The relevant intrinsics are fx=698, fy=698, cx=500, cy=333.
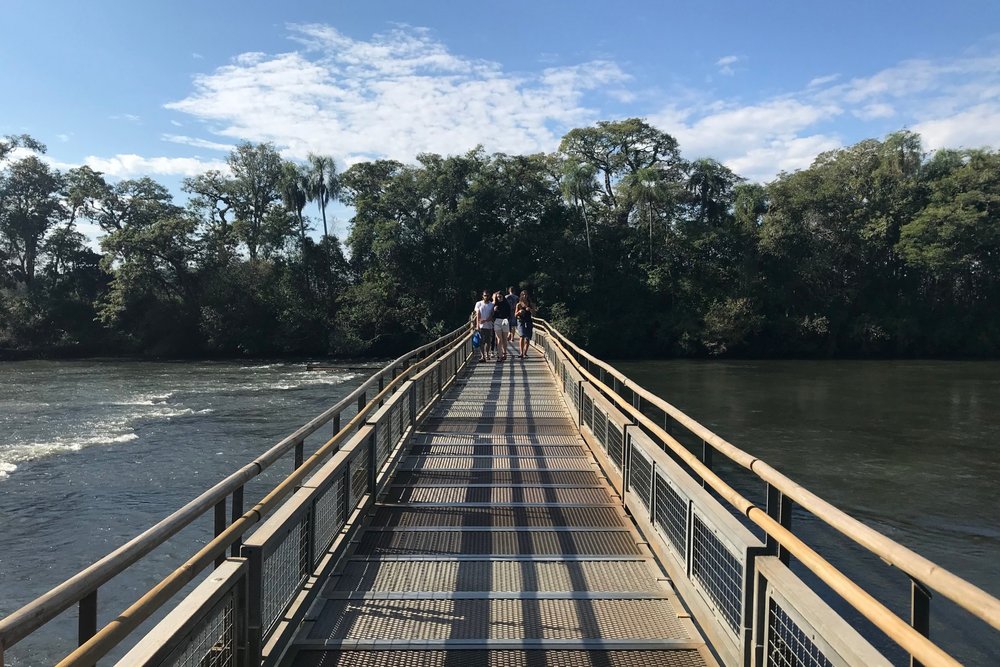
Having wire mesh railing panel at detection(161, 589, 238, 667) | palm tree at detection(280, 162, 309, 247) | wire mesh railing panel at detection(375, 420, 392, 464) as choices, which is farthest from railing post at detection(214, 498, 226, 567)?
palm tree at detection(280, 162, 309, 247)

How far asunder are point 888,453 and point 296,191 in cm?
4454

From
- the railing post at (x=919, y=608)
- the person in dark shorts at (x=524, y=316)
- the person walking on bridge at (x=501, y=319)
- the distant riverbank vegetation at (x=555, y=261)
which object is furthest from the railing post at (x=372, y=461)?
the distant riverbank vegetation at (x=555, y=261)

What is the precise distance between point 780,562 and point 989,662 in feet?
23.0

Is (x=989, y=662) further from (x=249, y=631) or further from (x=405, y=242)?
(x=405, y=242)

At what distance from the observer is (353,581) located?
4645 millimetres

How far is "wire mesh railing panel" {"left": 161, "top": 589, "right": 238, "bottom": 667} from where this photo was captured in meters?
2.63

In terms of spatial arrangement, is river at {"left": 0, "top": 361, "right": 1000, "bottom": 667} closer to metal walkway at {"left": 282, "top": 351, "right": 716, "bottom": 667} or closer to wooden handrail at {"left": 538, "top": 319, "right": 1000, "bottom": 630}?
metal walkway at {"left": 282, "top": 351, "right": 716, "bottom": 667}

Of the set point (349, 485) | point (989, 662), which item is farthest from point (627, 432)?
point (989, 662)

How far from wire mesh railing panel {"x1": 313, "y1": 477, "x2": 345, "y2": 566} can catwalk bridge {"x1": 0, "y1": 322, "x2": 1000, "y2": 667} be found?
2 cm

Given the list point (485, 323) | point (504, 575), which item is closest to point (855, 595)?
point (504, 575)

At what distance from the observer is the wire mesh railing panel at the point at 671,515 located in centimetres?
436

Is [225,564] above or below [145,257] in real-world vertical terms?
below

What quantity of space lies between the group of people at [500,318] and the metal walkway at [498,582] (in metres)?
9.56

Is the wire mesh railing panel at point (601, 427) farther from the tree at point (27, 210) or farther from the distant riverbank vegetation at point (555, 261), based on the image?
the tree at point (27, 210)
